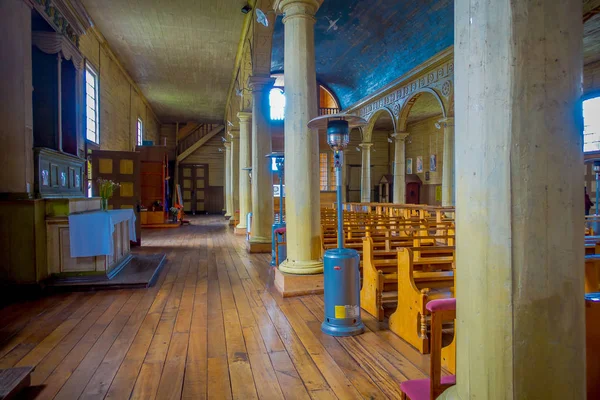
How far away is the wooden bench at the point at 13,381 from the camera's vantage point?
2.23 metres

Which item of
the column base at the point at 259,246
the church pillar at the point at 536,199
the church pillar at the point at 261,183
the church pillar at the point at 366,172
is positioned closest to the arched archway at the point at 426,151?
the church pillar at the point at 366,172

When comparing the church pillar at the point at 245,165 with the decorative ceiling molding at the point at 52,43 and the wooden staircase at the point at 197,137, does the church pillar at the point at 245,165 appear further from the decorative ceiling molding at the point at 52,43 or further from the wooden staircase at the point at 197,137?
the wooden staircase at the point at 197,137

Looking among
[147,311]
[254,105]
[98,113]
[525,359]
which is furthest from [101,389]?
[98,113]

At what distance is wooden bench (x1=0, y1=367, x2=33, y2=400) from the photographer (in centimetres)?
223

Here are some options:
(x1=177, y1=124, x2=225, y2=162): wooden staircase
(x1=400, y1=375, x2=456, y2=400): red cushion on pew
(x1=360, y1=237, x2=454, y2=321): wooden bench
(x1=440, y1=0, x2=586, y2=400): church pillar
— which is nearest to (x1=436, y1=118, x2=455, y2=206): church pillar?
(x1=360, y1=237, x2=454, y2=321): wooden bench

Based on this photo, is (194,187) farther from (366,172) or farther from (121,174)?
(121,174)

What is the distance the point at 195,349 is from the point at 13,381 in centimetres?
116

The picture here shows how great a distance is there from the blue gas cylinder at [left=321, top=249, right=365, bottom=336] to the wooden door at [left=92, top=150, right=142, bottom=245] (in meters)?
7.12

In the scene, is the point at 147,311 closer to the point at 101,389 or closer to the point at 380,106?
the point at 101,389

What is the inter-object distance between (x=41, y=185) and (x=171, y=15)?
19.7 feet

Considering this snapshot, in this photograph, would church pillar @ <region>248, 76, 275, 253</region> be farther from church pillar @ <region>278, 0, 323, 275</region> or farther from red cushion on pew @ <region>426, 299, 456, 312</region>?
red cushion on pew @ <region>426, 299, 456, 312</region>

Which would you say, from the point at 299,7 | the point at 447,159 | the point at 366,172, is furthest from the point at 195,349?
the point at 366,172

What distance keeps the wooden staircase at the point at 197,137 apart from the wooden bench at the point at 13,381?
2143 cm

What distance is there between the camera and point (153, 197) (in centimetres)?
1451
